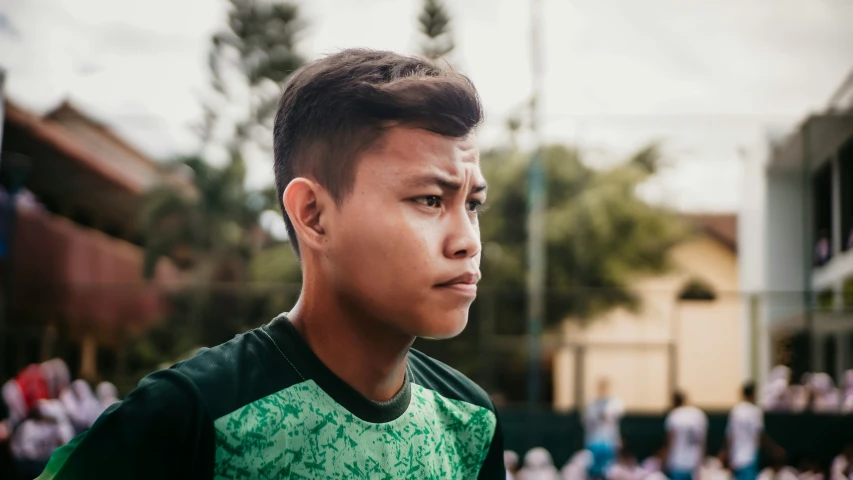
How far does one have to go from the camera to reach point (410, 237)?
1.40 metres

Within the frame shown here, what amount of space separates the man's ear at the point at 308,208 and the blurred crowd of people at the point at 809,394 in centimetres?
1386

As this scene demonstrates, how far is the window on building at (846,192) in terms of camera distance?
17031 mm

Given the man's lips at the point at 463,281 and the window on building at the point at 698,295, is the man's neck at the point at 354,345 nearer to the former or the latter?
the man's lips at the point at 463,281

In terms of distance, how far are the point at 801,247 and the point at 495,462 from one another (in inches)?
704

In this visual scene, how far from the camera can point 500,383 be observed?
18.6m

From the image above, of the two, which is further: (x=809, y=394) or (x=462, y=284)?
(x=809, y=394)

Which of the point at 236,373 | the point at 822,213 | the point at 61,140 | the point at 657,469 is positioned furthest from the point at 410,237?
the point at 61,140

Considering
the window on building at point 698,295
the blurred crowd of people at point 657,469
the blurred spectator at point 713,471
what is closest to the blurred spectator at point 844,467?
the blurred crowd of people at point 657,469

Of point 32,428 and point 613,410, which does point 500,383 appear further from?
point 32,428

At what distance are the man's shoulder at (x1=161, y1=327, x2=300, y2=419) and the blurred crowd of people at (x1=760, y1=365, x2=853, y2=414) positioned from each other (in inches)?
545

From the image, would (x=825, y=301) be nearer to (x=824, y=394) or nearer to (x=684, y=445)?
(x=824, y=394)

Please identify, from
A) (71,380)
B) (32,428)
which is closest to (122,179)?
(71,380)

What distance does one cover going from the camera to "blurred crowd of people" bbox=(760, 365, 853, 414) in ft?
47.3

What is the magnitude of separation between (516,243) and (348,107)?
74.0ft
